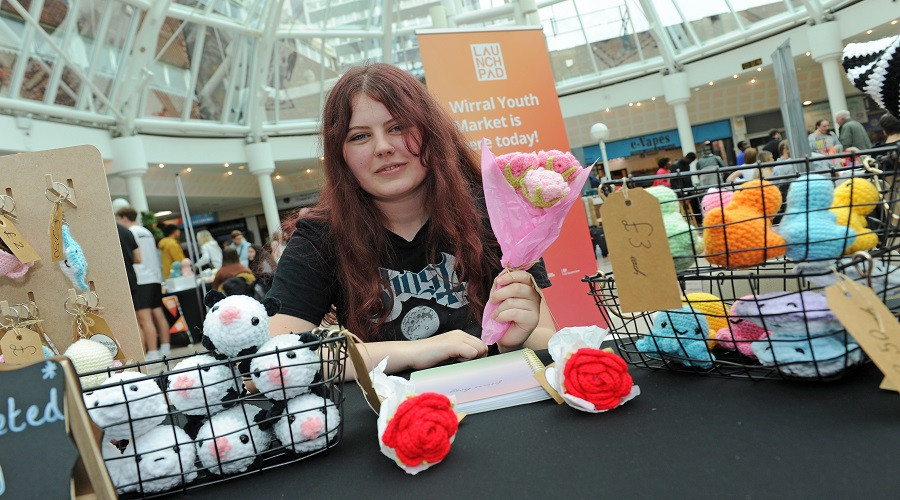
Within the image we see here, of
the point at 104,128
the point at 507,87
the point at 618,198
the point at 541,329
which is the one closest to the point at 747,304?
the point at 618,198

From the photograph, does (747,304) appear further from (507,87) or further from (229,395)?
(507,87)

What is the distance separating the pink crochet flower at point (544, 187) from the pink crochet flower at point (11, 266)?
2.80ft

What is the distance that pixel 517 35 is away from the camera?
3.96 m

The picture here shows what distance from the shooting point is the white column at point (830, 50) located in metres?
11.9

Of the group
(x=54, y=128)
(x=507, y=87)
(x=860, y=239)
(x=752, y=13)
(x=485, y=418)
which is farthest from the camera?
(x=752, y=13)

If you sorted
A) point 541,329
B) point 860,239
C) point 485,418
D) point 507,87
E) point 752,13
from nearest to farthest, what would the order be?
point 860,239 → point 485,418 → point 541,329 → point 507,87 → point 752,13

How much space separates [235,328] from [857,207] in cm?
69

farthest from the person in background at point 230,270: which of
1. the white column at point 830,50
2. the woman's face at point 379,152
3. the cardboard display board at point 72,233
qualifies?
the white column at point 830,50

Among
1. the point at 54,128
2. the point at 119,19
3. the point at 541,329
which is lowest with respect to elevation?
the point at 541,329

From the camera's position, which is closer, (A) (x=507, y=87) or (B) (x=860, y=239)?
(B) (x=860, y=239)

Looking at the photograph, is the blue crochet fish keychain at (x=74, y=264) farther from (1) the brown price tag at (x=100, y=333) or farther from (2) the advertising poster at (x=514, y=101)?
(2) the advertising poster at (x=514, y=101)

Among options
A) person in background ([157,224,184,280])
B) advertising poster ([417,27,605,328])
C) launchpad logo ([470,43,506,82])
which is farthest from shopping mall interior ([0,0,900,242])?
launchpad logo ([470,43,506,82])

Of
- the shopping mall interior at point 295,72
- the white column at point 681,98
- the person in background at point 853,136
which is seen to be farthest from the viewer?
the white column at point 681,98

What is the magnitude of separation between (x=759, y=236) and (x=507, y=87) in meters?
3.33
